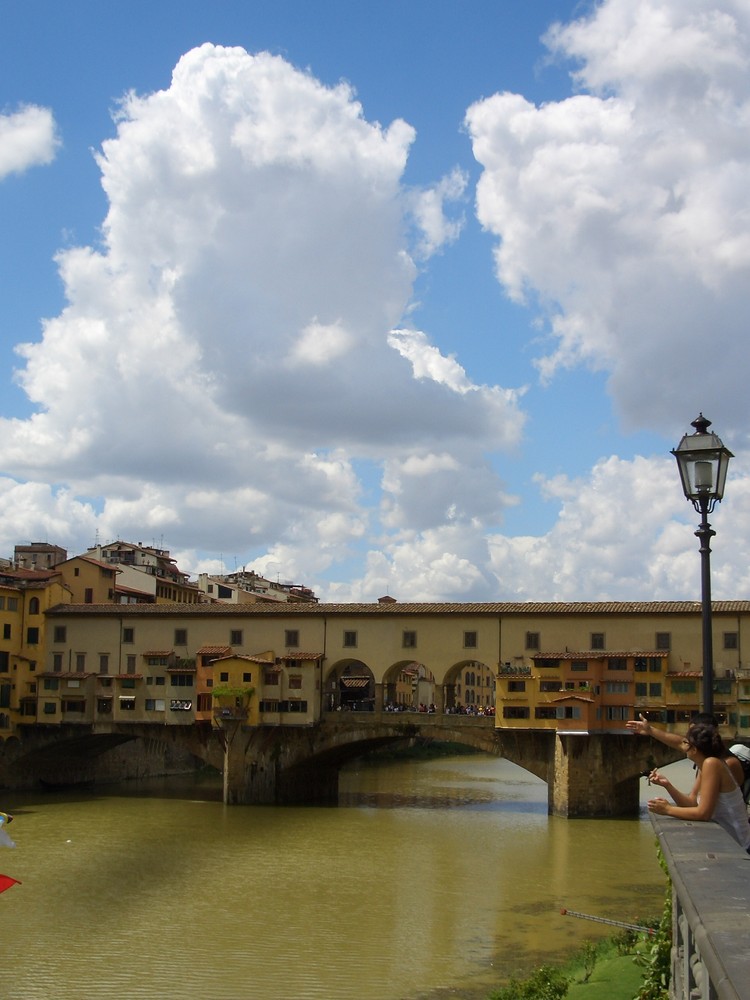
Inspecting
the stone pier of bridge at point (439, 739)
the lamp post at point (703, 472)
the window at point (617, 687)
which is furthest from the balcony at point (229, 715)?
the lamp post at point (703, 472)

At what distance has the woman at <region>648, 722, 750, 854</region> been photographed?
687cm

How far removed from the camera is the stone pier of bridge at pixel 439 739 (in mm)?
42062

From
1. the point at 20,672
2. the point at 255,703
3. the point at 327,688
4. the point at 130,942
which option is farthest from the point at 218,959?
the point at 20,672

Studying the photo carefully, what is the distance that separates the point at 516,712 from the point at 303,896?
18.4 meters

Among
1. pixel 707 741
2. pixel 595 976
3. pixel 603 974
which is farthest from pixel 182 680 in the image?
pixel 707 741

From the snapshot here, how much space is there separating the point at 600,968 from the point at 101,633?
39669 mm

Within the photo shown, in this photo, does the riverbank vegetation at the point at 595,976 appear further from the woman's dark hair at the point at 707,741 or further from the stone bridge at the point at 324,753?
the stone bridge at the point at 324,753

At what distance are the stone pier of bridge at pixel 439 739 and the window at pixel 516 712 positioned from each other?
666 millimetres

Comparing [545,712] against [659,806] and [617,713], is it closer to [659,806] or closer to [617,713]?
[617,713]

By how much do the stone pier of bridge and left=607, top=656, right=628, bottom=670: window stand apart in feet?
9.49

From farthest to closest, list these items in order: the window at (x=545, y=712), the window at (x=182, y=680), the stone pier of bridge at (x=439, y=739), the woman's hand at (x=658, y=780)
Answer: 1. the window at (x=182, y=680)
2. the window at (x=545, y=712)
3. the stone pier of bridge at (x=439, y=739)
4. the woman's hand at (x=658, y=780)

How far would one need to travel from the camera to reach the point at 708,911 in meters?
4.64

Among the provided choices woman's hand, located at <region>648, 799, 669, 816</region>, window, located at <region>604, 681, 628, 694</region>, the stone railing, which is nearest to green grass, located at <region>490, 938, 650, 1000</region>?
woman's hand, located at <region>648, 799, 669, 816</region>

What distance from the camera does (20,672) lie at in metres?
52.0
